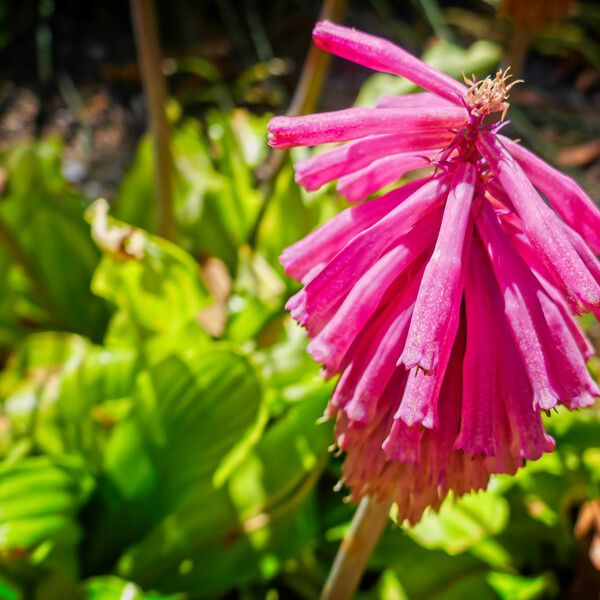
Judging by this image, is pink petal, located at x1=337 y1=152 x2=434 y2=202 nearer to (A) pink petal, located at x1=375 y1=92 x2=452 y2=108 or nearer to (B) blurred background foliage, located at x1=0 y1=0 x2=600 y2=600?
(A) pink petal, located at x1=375 y1=92 x2=452 y2=108

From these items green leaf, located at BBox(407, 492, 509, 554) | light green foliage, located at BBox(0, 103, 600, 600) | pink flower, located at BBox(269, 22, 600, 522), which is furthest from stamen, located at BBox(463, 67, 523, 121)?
green leaf, located at BBox(407, 492, 509, 554)

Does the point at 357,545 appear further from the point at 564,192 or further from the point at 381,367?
the point at 564,192

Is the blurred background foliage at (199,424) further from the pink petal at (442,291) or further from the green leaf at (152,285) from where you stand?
the pink petal at (442,291)

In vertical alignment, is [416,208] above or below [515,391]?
above

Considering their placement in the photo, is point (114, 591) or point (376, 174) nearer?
point (376, 174)

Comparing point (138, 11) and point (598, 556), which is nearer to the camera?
point (598, 556)

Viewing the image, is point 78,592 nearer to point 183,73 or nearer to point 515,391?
point 515,391

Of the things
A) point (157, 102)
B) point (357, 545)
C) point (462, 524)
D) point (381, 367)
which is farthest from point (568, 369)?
point (157, 102)

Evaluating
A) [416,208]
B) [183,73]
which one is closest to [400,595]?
[416,208]
